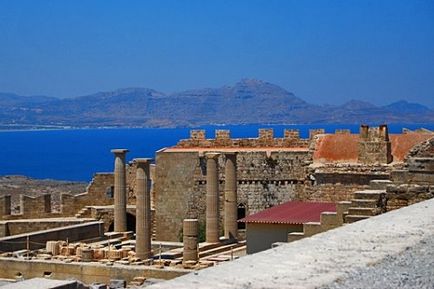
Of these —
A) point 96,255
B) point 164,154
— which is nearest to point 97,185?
point 164,154

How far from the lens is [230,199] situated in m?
32.9

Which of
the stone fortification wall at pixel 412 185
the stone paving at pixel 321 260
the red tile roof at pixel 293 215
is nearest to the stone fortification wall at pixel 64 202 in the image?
the red tile roof at pixel 293 215

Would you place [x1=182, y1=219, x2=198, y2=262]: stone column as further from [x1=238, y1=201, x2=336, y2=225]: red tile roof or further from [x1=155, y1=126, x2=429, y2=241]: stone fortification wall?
[x1=155, y1=126, x2=429, y2=241]: stone fortification wall

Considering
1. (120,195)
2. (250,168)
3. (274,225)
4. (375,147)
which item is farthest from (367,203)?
(250,168)

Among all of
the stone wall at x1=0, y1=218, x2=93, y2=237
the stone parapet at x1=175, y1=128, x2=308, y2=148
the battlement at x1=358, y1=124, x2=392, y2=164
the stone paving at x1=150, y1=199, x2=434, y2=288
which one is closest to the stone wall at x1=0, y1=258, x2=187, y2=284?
the stone wall at x1=0, y1=218, x2=93, y2=237

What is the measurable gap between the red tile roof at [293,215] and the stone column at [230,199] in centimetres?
637

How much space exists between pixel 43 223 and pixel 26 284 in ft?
75.9

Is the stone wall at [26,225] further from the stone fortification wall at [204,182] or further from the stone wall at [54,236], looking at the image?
the stone fortification wall at [204,182]

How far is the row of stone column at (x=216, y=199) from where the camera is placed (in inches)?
1246

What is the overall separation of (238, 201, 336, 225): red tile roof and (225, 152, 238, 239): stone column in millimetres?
6365

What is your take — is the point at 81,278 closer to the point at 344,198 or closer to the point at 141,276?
the point at 141,276

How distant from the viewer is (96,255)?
89.6ft

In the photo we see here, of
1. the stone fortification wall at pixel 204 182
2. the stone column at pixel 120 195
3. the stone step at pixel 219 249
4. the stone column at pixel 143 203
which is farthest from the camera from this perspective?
the stone fortification wall at pixel 204 182

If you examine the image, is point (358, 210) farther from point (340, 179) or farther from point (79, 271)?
point (340, 179)
